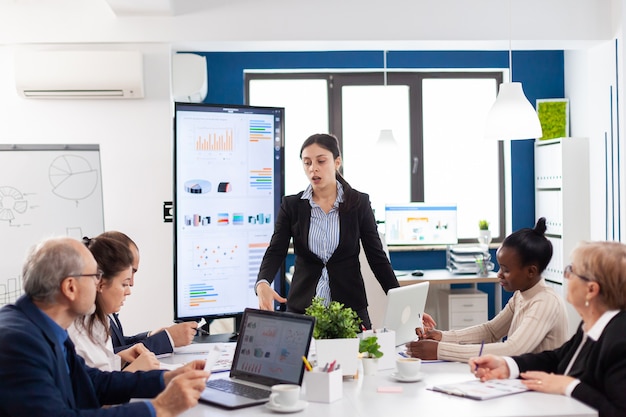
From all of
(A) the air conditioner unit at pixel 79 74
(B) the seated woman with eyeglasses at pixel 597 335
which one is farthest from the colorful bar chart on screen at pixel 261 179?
→ (B) the seated woman with eyeglasses at pixel 597 335

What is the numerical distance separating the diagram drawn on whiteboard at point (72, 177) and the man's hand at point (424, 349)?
2558 mm

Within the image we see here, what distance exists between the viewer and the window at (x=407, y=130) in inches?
276

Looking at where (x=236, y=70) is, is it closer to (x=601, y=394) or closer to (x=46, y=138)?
(x=46, y=138)

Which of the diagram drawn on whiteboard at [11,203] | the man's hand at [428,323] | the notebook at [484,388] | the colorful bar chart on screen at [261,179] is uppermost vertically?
the colorful bar chart on screen at [261,179]

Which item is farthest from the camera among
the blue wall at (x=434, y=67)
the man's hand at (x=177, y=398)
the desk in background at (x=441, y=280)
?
the blue wall at (x=434, y=67)

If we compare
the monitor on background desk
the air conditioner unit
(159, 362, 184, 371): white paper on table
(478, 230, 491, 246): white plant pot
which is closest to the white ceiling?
the air conditioner unit

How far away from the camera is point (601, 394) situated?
197 cm

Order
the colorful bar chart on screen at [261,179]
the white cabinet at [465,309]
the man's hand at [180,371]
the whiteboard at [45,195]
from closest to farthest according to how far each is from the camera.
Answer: the man's hand at [180,371], the colorful bar chart on screen at [261,179], the whiteboard at [45,195], the white cabinet at [465,309]

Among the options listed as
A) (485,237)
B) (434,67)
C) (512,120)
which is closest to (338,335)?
(512,120)

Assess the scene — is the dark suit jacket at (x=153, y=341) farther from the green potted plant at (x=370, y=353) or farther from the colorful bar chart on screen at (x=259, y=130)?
the colorful bar chart on screen at (x=259, y=130)

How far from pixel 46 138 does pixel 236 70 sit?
2535 mm

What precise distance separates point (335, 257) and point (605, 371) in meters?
1.41

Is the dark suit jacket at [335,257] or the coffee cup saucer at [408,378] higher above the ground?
the dark suit jacket at [335,257]

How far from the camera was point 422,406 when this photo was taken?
78.5 inches
